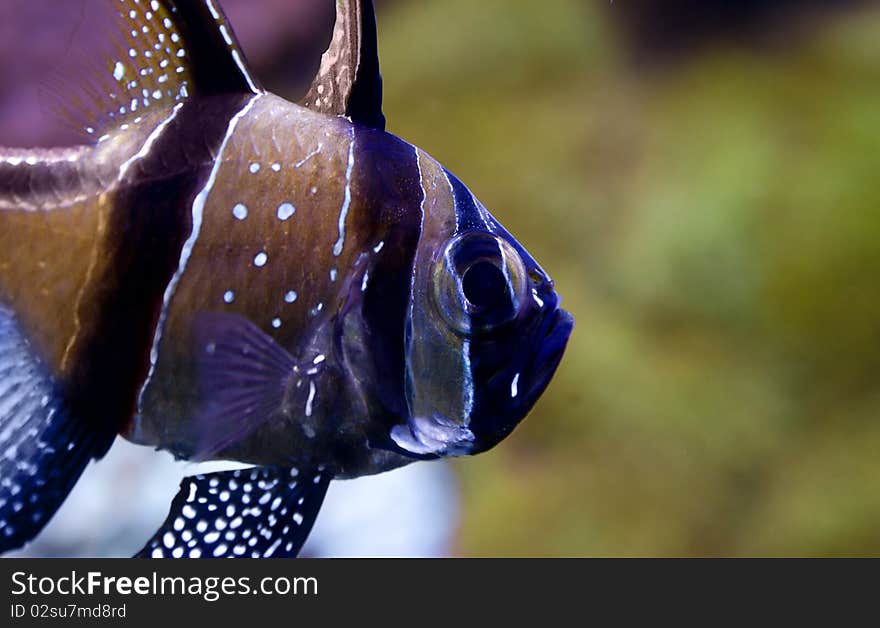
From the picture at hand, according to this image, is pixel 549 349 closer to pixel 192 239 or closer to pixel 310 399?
pixel 310 399

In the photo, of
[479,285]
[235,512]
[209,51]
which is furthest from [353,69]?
[235,512]

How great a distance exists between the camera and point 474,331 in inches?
25.9

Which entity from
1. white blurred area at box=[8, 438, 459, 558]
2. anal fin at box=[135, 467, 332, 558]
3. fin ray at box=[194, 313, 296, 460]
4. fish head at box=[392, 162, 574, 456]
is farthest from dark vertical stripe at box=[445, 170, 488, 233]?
white blurred area at box=[8, 438, 459, 558]

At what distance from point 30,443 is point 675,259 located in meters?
1.23

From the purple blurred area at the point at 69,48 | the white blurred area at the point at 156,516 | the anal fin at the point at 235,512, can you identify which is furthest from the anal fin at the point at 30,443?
the white blurred area at the point at 156,516

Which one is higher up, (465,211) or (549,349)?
(465,211)

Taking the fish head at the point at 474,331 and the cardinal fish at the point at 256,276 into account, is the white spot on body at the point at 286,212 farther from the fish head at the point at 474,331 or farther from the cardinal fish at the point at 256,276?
the fish head at the point at 474,331

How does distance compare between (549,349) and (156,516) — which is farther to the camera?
(156,516)
